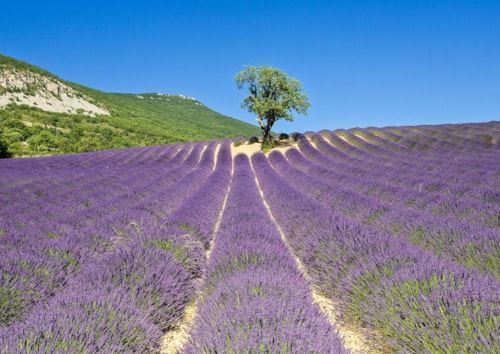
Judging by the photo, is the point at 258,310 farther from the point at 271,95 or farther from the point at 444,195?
the point at 271,95

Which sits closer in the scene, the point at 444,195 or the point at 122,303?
the point at 122,303

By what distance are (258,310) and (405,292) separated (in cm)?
106

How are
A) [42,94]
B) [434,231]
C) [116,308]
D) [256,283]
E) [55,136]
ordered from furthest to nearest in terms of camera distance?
[42,94] < [55,136] < [434,231] < [256,283] < [116,308]

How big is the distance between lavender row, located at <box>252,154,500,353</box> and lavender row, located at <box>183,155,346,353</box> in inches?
18.7

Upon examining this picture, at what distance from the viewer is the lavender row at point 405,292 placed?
162 cm

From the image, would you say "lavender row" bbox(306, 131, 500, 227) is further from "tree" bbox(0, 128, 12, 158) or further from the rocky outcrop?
the rocky outcrop

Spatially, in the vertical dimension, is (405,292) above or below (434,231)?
below

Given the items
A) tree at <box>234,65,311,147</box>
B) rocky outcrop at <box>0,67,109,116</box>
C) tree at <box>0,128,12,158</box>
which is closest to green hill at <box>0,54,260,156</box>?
rocky outcrop at <box>0,67,109,116</box>

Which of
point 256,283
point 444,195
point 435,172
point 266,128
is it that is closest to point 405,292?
point 256,283

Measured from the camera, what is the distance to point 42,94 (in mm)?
44594

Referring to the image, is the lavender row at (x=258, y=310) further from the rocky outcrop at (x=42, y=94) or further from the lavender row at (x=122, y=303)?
the rocky outcrop at (x=42, y=94)

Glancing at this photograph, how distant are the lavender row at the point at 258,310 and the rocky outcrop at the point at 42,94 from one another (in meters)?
46.6

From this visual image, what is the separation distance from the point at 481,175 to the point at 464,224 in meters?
5.77

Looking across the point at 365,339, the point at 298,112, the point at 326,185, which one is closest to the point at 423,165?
the point at 326,185
